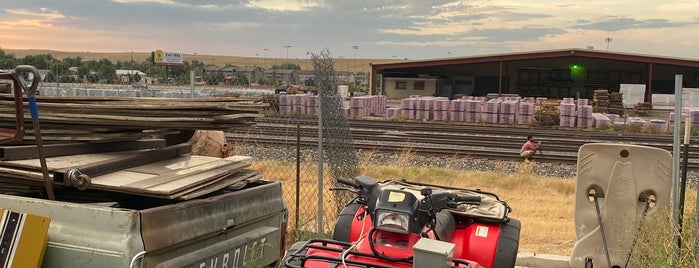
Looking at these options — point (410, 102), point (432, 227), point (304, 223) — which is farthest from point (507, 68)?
point (432, 227)

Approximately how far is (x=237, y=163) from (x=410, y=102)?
27414 millimetres

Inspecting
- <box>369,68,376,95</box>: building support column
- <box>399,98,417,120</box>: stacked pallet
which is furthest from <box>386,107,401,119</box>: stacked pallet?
<box>369,68,376,95</box>: building support column

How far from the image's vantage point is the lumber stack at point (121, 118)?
407cm

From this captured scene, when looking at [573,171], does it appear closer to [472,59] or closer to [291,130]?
[291,130]

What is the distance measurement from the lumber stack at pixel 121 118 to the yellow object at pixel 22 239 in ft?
3.78

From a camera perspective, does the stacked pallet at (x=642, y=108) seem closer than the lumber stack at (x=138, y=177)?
No

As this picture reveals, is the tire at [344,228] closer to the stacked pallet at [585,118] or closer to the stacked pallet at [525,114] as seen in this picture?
the stacked pallet at [525,114]

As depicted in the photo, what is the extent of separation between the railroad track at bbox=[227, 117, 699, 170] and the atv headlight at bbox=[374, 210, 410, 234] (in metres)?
9.64

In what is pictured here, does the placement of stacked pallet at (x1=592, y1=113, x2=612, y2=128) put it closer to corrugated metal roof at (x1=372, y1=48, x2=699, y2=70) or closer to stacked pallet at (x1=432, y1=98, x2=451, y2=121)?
stacked pallet at (x1=432, y1=98, x2=451, y2=121)

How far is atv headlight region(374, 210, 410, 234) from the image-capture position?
3182 mm

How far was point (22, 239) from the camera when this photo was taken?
2898 mm

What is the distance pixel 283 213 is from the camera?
449 cm

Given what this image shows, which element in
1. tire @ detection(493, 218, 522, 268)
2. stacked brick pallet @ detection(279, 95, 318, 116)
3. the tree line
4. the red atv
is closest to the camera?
the red atv

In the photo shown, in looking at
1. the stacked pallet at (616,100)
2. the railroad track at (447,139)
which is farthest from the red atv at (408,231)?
the stacked pallet at (616,100)
